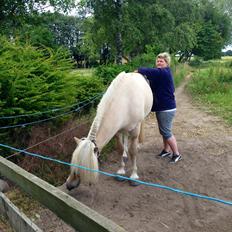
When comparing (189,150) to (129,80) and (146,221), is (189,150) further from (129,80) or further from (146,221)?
(146,221)

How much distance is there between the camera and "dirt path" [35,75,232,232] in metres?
3.68

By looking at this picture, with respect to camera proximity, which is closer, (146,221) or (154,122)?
(146,221)

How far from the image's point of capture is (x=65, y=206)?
6.33 feet

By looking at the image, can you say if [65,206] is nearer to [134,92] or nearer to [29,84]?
[134,92]

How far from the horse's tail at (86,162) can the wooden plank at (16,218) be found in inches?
37.4

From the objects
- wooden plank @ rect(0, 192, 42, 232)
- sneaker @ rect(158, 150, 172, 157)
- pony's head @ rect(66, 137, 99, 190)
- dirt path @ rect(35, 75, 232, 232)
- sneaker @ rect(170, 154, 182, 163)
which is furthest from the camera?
sneaker @ rect(158, 150, 172, 157)

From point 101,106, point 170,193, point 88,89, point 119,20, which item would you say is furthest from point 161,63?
point 119,20

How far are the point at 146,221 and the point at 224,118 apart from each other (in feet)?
19.2

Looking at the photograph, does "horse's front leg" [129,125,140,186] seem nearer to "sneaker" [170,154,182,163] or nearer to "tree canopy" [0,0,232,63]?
"sneaker" [170,154,182,163]

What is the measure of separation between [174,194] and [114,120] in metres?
1.40

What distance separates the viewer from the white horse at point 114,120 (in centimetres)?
346

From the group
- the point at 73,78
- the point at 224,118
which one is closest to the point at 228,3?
the point at 224,118

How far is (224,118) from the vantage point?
8688 mm

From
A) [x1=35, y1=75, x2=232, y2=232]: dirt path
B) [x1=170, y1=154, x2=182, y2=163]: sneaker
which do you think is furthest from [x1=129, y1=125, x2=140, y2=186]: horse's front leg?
[x1=170, y1=154, x2=182, y2=163]: sneaker
